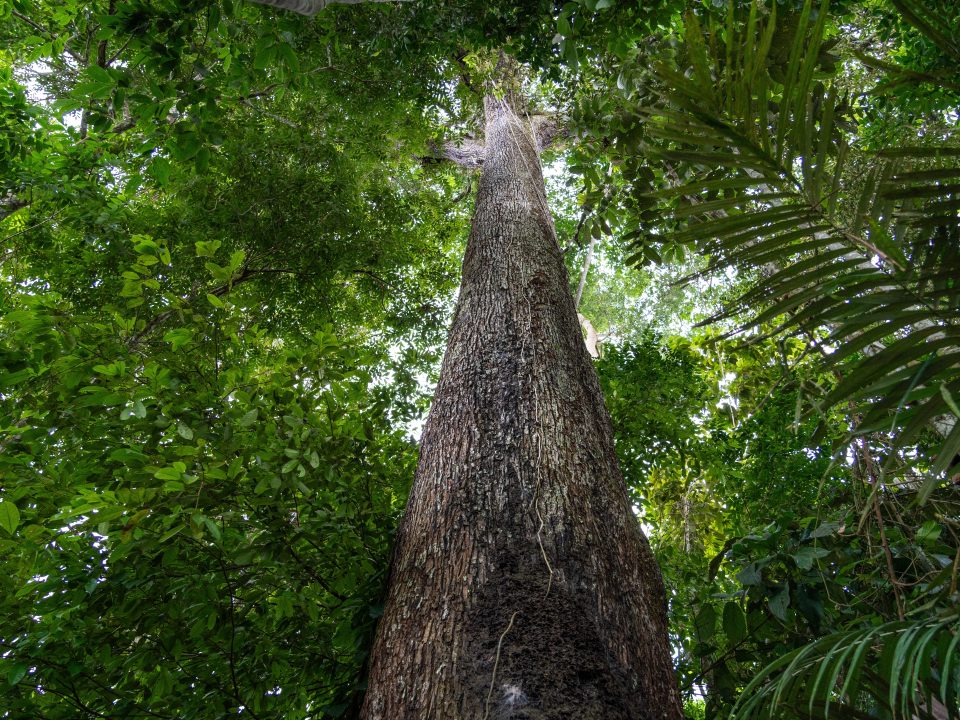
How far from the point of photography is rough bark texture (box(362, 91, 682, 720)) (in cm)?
132

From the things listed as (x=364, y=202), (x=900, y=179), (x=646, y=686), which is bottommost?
(x=646, y=686)

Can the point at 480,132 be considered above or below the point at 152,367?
above

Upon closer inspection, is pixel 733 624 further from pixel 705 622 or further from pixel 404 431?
pixel 404 431

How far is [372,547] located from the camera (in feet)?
6.70

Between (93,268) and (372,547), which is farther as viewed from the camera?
(93,268)

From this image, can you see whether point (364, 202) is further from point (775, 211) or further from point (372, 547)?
point (775, 211)

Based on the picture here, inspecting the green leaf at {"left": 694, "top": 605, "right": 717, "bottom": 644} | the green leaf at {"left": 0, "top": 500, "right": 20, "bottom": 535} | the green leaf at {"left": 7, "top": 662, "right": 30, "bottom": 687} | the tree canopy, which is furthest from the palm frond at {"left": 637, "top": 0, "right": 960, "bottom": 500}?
the green leaf at {"left": 7, "top": 662, "right": 30, "bottom": 687}

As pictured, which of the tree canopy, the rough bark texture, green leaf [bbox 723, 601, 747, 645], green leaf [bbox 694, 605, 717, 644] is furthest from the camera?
green leaf [bbox 694, 605, 717, 644]

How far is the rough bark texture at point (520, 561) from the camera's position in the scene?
1319mm

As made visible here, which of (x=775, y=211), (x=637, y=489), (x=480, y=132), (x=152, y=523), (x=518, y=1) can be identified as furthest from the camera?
(x=480, y=132)

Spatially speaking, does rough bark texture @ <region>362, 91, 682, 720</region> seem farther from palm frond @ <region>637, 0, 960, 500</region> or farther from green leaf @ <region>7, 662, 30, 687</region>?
green leaf @ <region>7, 662, 30, 687</region>

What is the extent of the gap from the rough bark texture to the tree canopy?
25 centimetres

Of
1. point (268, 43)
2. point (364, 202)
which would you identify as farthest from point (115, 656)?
point (364, 202)

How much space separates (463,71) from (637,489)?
173 inches
